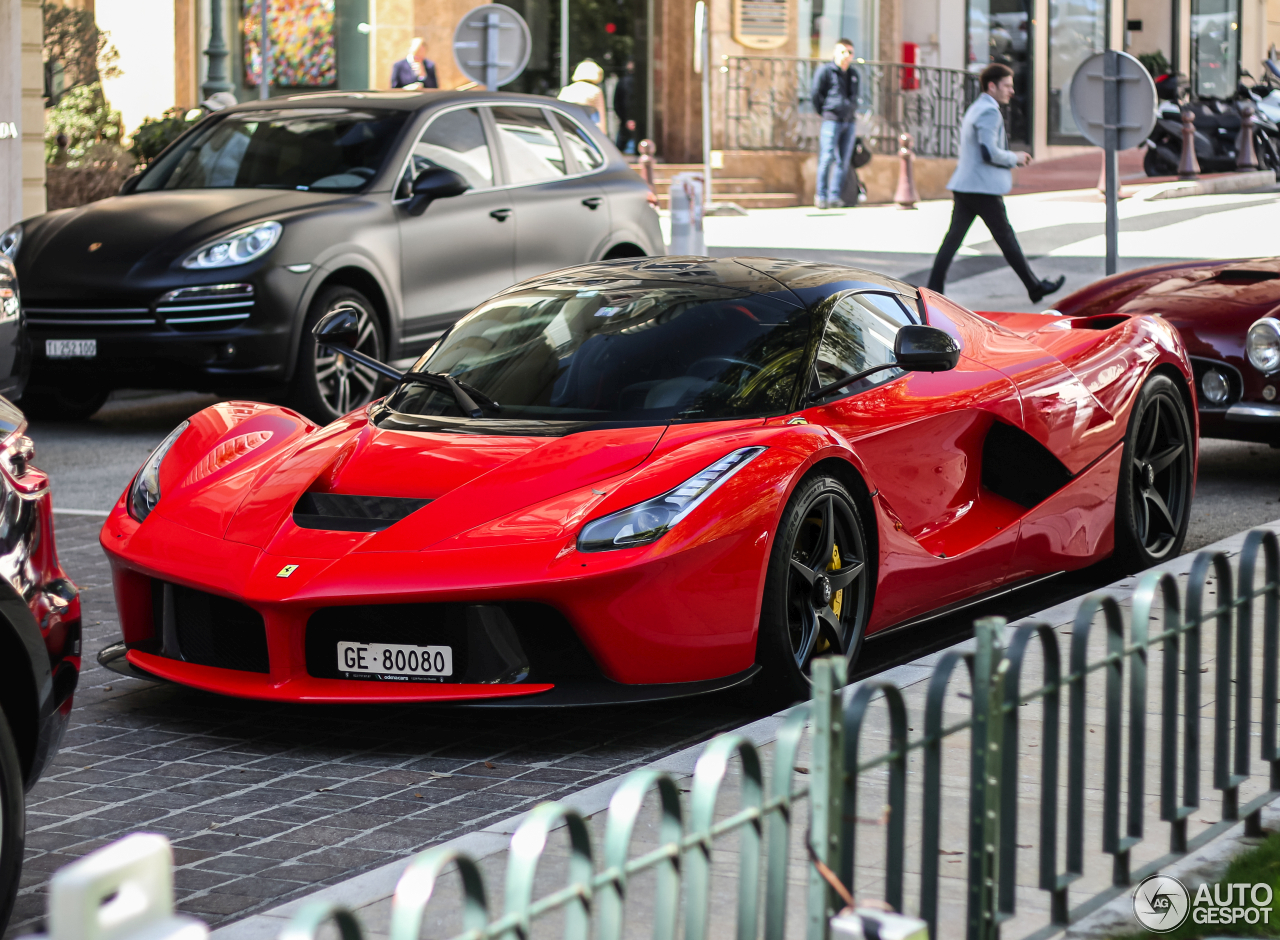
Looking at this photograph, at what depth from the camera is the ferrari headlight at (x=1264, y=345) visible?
9008mm

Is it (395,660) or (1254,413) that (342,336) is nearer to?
(395,660)

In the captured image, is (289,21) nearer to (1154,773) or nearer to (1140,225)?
(1140,225)

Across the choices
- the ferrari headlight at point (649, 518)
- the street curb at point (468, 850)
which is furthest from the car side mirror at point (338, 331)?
the street curb at point (468, 850)

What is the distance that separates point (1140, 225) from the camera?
23.1 metres

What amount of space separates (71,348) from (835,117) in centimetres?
1631

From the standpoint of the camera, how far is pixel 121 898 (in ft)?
6.04

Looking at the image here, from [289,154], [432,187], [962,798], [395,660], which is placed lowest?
[962,798]

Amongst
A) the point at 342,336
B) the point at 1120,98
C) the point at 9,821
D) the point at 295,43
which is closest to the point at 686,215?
the point at 1120,98

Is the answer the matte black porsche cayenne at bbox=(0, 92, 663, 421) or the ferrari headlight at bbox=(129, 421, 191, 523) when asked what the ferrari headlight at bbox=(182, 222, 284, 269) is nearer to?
the matte black porsche cayenne at bbox=(0, 92, 663, 421)

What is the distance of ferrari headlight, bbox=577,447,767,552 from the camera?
5102 mm

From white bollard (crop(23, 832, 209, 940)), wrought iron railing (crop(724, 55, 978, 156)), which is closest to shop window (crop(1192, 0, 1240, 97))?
wrought iron railing (crop(724, 55, 978, 156))

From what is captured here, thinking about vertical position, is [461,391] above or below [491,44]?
below

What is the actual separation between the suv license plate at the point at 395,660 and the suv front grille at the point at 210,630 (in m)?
0.25

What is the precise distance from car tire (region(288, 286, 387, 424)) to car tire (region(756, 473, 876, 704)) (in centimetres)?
568
